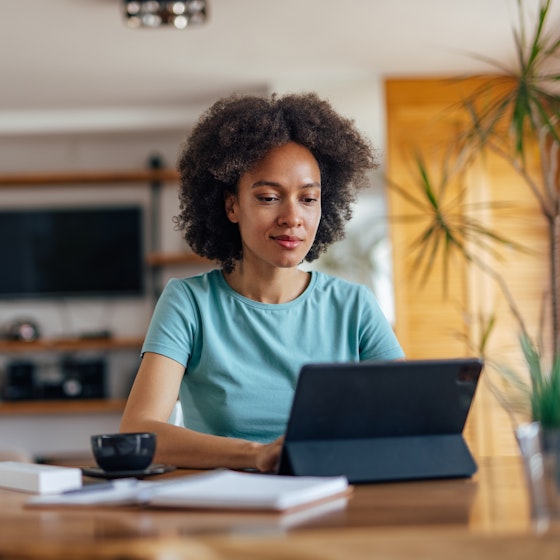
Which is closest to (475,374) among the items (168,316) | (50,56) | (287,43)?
(168,316)

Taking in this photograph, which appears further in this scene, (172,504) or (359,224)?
(359,224)

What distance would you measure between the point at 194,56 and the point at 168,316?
3570 mm

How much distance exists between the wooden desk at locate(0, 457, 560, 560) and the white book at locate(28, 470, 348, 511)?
13 millimetres

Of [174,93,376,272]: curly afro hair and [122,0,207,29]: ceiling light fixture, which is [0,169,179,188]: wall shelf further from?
[174,93,376,272]: curly afro hair

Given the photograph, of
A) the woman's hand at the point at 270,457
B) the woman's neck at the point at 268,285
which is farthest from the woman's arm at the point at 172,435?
the woman's neck at the point at 268,285

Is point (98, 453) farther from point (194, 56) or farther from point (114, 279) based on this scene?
point (114, 279)

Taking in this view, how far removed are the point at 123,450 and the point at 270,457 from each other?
0.22 meters

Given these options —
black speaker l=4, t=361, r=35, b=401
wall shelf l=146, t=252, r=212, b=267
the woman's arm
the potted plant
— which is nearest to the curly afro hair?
the woman's arm

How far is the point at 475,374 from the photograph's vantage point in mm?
1385

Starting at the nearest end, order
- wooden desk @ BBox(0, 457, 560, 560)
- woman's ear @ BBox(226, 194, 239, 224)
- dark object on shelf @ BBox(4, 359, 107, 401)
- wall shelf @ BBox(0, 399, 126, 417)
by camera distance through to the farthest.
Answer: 1. wooden desk @ BBox(0, 457, 560, 560)
2. woman's ear @ BBox(226, 194, 239, 224)
3. wall shelf @ BBox(0, 399, 126, 417)
4. dark object on shelf @ BBox(4, 359, 107, 401)

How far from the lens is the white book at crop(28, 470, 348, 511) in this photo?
1.06 m

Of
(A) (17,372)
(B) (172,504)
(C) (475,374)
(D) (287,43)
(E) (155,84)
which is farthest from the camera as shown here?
(A) (17,372)

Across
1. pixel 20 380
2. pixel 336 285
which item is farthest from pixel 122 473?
pixel 20 380

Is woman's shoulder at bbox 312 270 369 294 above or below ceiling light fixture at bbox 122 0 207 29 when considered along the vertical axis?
below
